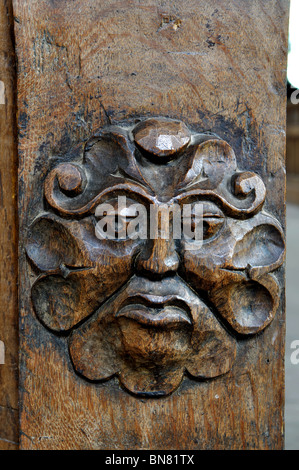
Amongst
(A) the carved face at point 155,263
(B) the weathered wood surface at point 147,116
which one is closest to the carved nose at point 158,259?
(A) the carved face at point 155,263

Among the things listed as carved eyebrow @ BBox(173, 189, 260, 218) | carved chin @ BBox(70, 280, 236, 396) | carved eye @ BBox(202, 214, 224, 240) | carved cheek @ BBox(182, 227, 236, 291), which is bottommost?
carved chin @ BBox(70, 280, 236, 396)

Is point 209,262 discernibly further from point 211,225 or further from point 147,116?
point 147,116

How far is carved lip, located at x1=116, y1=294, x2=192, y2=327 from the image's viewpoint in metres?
0.51

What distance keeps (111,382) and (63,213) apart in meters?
0.19

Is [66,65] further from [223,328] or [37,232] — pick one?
[223,328]

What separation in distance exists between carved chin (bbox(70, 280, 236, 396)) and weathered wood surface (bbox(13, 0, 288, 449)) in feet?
0.05

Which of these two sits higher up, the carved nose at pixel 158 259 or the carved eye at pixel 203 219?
the carved eye at pixel 203 219

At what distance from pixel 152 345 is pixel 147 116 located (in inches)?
9.5

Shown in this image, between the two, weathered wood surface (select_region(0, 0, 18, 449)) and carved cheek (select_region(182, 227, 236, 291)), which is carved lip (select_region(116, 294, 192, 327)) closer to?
carved cheek (select_region(182, 227, 236, 291))

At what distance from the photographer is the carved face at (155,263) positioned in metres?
→ 0.52

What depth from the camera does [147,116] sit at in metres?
0.55

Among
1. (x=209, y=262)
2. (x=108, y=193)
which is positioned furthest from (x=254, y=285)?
(x=108, y=193)

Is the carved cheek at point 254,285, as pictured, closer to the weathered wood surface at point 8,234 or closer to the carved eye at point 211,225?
the carved eye at point 211,225

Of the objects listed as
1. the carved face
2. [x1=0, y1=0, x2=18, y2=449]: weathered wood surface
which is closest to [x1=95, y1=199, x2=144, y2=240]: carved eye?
the carved face
